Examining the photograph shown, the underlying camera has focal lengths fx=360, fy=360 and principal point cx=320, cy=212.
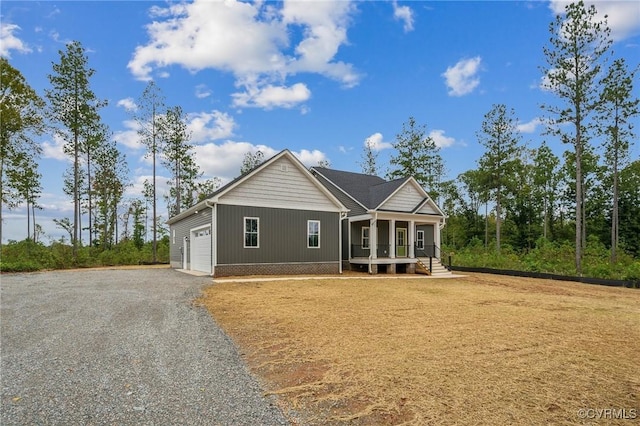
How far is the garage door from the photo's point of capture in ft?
53.0

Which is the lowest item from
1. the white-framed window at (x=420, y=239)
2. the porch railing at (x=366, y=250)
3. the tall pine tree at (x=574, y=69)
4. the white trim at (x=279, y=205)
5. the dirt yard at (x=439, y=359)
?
the dirt yard at (x=439, y=359)

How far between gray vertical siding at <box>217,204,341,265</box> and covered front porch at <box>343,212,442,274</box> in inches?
82.4

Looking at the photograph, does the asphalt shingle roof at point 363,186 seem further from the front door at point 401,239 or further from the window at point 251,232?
the window at point 251,232

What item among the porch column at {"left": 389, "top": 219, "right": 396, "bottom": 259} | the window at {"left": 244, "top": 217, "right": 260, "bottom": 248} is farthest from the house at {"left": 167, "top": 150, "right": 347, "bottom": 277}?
the porch column at {"left": 389, "top": 219, "right": 396, "bottom": 259}

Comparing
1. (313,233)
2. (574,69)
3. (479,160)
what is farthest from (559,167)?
(313,233)

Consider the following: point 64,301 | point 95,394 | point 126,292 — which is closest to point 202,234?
point 126,292

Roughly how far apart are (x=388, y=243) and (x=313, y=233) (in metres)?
5.55

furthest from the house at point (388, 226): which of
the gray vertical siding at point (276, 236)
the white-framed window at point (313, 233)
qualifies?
the white-framed window at point (313, 233)

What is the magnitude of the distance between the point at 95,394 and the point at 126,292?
7.22 metres

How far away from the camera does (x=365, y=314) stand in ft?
26.2

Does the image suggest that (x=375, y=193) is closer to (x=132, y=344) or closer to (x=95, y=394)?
(x=132, y=344)

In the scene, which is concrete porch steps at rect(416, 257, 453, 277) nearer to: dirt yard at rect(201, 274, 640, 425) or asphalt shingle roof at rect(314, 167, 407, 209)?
asphalt shingle roof at rect(314, 167, 407, 209)

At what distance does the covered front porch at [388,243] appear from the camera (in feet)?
62.8

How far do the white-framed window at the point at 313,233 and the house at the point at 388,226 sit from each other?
3005 millimetres
